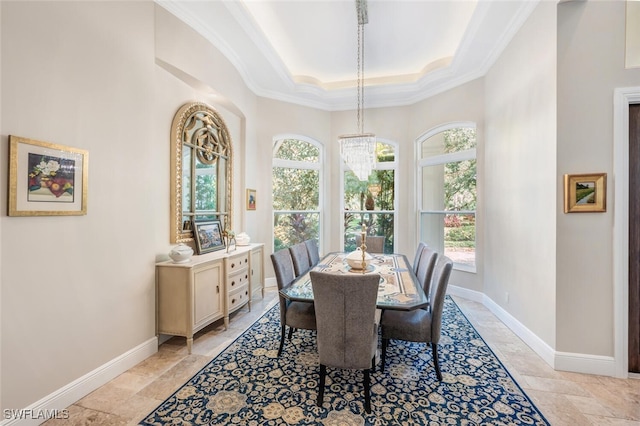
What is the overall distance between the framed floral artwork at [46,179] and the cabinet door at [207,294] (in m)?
1.20

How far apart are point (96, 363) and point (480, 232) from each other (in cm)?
478

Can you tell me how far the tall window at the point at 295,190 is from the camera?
527 cm

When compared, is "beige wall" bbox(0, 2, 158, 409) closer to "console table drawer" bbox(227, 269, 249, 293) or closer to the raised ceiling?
"console table drawer" bbox(227, 269, 249, 293)

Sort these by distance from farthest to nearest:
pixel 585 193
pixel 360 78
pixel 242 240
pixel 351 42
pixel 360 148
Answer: pixel 360 78
pixel 242 240
pixel 351 42
pixel 360 148
pixel 585 193

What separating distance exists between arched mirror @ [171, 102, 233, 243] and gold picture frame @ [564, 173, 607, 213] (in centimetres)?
384

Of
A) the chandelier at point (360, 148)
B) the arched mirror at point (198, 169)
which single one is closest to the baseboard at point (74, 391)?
the arched mirror at point (198, 169)

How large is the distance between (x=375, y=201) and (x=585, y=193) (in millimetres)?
3314

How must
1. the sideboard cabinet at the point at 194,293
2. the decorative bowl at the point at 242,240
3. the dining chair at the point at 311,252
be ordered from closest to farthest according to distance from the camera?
the sideboard cabinet at the point at 194,293
the dining chair at the point at 311,252
the decorative bowl at the point at 242,240

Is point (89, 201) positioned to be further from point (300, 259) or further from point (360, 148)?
point (360, 148)

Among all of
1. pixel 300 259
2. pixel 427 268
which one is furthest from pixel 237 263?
pixel 427 268

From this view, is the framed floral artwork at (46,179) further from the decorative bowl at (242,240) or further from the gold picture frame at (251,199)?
the gold picture frame at (251,199)

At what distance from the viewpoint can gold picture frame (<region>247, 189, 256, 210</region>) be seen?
4645 millimetres

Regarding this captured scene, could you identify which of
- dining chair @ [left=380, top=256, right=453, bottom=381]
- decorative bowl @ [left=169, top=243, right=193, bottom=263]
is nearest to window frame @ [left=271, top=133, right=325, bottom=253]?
decorative bowl @ [left=169, top=243, right=193, bottom=263]

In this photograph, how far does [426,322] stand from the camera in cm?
234
